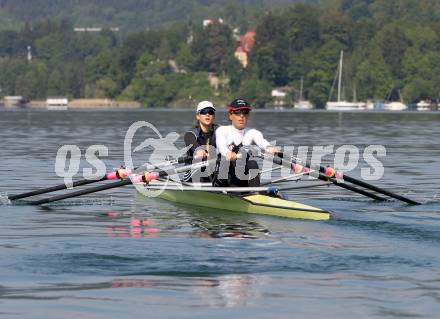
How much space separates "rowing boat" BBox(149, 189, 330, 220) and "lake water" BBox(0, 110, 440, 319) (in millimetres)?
245

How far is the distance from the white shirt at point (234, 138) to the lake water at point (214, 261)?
1331 millimetres

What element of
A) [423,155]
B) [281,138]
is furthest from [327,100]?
[423,155]

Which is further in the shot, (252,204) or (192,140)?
(192,140)

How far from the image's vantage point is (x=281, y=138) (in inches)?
2357

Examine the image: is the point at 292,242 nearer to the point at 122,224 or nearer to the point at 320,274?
the point at 320,274

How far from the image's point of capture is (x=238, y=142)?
23219 mm

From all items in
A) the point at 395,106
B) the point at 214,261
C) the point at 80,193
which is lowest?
the point at 214,261

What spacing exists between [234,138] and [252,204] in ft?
4.19

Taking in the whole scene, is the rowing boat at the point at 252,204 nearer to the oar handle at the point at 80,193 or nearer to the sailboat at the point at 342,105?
the oar handle at the point at 80,193

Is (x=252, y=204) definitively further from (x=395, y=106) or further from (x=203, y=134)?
(x=395, y=106)

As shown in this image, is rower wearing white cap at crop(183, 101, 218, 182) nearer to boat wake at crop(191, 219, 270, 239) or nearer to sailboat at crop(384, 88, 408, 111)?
boat wake at crop(191, 219, 270, 239)

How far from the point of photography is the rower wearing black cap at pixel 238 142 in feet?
75.2

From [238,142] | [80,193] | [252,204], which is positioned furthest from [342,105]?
[252,204]

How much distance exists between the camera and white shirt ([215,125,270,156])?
23.1 meters
